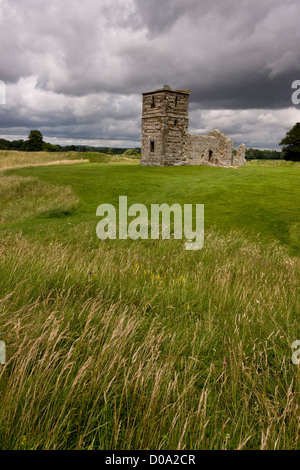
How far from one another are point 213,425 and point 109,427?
688mm

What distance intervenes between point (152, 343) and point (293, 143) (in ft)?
209

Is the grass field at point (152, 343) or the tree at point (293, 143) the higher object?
the tree at point (293, 143)

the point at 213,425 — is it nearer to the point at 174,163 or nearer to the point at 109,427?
the point at 109,427

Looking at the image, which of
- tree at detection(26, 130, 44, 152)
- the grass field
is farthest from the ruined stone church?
tree at detection(26, 130, 44, 152)

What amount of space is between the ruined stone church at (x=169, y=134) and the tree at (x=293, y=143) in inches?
1048

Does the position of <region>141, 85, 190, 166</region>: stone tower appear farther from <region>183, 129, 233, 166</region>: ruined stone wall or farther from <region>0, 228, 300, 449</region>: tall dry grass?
<region>0, 228, 300, 449</region>: tall dry grass

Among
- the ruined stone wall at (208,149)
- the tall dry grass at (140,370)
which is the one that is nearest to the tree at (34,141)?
the ruined stone wall at (208,149)

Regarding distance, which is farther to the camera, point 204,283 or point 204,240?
point 204,240

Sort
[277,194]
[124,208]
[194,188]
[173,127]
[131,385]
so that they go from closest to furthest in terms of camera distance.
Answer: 1. [131,385]
2. [124,208]
3. [277,194]
4. [194,188]
5. [173,127]

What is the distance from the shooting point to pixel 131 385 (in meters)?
2.11

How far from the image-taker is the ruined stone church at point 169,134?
1323 inches

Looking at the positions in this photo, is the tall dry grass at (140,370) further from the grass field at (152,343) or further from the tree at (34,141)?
the tree at (34,141)

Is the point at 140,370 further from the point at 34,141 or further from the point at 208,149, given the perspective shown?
the point at 34,141
